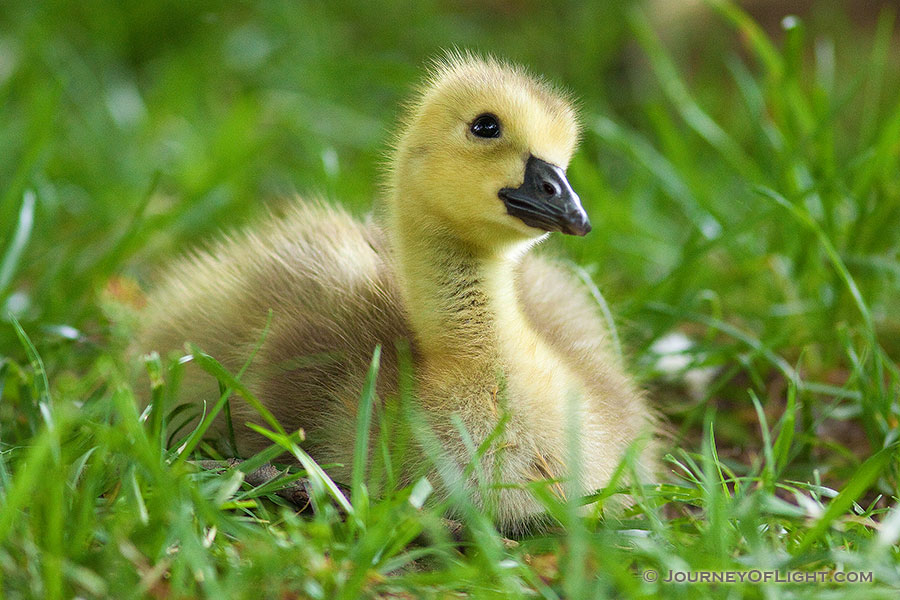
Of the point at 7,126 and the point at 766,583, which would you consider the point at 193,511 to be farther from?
the point at 7,126

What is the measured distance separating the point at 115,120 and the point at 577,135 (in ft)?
9.41

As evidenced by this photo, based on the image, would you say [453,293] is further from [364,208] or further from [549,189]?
[364,208]

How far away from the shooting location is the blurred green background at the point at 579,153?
275cm

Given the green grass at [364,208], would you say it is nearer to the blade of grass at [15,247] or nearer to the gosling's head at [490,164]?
the blade of grass at [15,247]

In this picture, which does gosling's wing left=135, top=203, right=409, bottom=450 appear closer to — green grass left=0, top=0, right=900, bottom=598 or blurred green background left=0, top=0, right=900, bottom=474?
green grass left=0, top=0, right=900, bottom=598

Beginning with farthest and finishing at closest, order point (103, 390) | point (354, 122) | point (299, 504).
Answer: point (354, 122), point (103, 390), point (299, 504)

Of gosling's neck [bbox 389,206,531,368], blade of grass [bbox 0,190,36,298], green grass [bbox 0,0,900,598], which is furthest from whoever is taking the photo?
blade of grass [bbox 0,190,36,298]

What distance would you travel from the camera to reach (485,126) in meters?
1.96

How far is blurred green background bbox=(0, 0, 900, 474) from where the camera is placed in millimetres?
2750

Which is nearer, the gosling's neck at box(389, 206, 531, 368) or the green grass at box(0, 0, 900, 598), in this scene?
the green grass at box(0, 0, 900, 598)

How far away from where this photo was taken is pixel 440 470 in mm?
1765

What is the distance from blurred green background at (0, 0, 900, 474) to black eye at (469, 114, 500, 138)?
427 millimetres

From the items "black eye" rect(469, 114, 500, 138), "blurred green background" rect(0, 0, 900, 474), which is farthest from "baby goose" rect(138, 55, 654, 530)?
"blurred green background" rect(0, 0, 900, 474)

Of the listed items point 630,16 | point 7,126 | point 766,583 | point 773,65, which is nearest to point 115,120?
point 7,126
